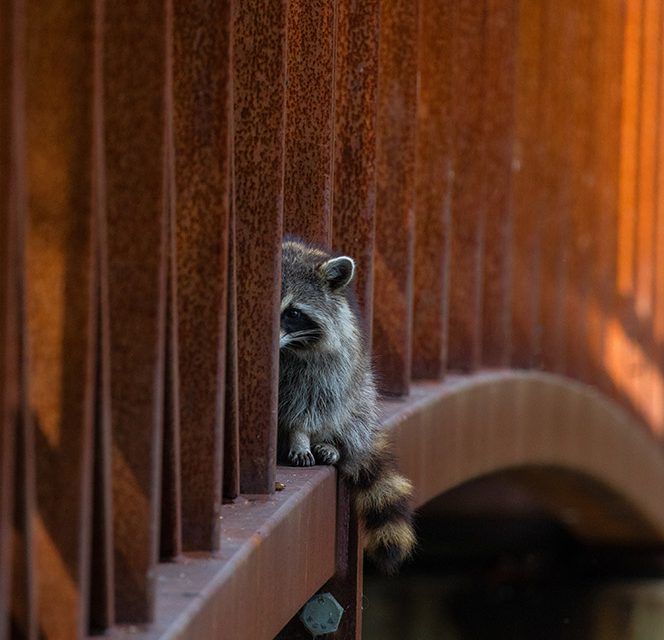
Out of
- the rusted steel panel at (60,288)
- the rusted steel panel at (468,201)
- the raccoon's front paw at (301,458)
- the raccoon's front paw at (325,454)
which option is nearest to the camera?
the rusted steel panel at (60,288)

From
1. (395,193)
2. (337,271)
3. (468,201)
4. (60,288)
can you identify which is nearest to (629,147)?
(468,201)

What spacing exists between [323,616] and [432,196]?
275 cm

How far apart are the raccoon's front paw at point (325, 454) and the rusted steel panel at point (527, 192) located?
538 centimetres

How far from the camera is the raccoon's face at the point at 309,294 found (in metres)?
4.86

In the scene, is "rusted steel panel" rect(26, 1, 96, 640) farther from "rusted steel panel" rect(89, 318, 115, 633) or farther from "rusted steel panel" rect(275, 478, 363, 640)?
"rusted steel panel" rect(275, 478, 363, 640)

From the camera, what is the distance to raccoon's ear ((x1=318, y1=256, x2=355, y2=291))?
4.87 metres

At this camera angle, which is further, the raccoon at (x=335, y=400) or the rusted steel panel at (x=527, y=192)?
the rusted steel panel at (x=527, y=192)

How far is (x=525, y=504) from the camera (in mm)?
12859

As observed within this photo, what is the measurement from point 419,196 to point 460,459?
1243 millimetres

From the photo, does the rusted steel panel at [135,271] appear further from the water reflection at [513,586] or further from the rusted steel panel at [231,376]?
the water reflection at [513,586]

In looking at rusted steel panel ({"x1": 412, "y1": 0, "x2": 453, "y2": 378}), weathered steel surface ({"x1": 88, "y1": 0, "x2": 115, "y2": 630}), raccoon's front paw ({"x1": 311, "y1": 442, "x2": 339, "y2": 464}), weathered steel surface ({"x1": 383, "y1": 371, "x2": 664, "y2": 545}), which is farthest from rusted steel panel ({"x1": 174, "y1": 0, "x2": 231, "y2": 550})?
rusted steel panel ({"x1": 412, "y1": 0, "x2": 453, "y2": 378})

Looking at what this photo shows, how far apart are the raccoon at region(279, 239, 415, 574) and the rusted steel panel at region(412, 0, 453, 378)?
2071 mm

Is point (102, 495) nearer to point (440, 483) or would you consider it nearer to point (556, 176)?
point (440, 483)

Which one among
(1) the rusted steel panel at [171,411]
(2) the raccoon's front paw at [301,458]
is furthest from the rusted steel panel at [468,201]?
(1) the rusted steel panel at [171,411]
